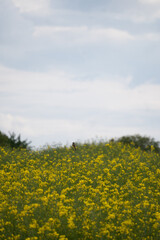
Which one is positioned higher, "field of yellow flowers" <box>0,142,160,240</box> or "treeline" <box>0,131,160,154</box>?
"treeline" <box>0,131,160,154</box>

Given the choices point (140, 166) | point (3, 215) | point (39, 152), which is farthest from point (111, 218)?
point (39, 152)

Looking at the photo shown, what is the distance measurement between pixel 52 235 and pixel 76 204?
79.1 inches

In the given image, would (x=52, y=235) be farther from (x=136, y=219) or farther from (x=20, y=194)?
(x=20, y=194)

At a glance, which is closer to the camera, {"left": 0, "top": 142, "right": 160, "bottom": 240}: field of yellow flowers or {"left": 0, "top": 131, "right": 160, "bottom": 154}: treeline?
{"left": 0, "top": 142, "right": 160, "bottom": 240}: field of yellow flowers

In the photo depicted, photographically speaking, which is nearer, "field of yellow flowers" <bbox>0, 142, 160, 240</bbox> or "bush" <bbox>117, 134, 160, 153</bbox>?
"field of yellow flowers" <bbox>0, 142, 160, 240</bbox>

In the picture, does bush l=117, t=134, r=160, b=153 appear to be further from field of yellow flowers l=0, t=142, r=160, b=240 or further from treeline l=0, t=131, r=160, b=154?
field of yellow flowers l=0, t=142, r=160, b=240

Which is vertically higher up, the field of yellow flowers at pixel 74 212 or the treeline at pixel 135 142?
the treeline at pixel 135 142

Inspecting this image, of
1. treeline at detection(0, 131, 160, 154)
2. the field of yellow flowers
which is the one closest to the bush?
treeline at detection(0, 131, 160, 154)

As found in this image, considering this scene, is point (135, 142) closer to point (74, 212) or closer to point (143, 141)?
point (143, 141)

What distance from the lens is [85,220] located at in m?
7.13

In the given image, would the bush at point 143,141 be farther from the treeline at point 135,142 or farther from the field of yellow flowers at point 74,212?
the field of yellow flowers at point 74,212

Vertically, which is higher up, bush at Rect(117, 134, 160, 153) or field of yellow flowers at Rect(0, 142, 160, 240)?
bush at Rect(117, 134, 160, 153)

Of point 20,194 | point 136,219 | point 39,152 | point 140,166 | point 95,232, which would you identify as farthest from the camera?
point 39,152

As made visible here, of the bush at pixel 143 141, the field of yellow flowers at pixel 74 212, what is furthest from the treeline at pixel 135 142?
the field of yellow flowers at pixel 74 212
